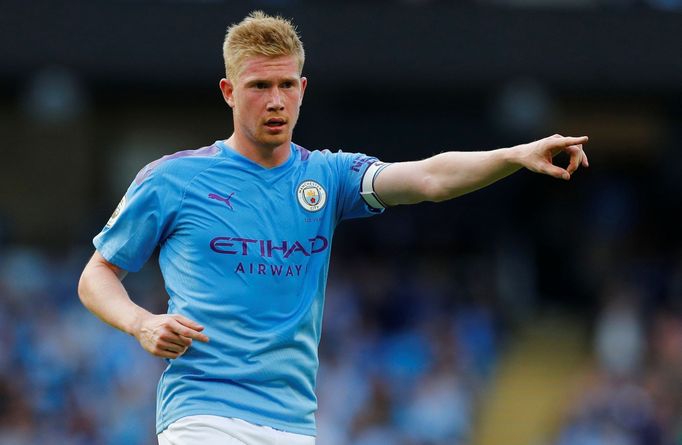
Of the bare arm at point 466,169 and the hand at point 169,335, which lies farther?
the bare arm at point 466,169

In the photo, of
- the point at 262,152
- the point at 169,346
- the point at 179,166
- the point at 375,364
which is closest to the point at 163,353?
the point at 169,346

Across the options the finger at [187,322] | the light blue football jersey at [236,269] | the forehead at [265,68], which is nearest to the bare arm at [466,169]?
the light blue football jersey at [236,269]

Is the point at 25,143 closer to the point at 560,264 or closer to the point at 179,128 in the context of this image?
the point at 179,128

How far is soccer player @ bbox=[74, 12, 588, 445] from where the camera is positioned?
14.7 feet

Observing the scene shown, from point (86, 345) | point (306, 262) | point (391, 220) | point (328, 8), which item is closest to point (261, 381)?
point (306, 262)

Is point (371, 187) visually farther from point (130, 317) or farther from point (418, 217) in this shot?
point (418, 217)

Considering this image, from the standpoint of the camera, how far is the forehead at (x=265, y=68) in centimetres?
459

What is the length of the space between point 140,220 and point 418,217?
1245cm

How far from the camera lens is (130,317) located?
438 centimetres

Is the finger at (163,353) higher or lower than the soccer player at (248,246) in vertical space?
lower

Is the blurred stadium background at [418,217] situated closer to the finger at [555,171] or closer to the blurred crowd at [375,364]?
the blurred crowd at [375,364]

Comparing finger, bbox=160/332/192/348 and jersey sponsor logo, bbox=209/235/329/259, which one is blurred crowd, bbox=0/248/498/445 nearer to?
jersey sponsor logo, bbox=209/235/329/259

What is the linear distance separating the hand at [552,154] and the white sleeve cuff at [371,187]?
630mm

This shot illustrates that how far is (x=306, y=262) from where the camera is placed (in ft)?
15.4
